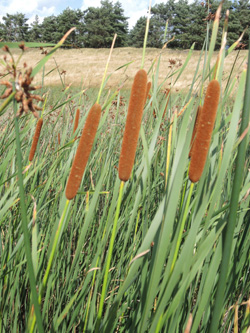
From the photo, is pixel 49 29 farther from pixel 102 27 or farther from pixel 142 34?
pixel 142 34

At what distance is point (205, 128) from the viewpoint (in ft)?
1.67

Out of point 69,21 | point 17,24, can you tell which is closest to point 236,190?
point 69,21

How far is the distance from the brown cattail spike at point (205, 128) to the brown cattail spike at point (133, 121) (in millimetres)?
105

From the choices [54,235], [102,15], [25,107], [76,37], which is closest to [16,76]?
[25,107]

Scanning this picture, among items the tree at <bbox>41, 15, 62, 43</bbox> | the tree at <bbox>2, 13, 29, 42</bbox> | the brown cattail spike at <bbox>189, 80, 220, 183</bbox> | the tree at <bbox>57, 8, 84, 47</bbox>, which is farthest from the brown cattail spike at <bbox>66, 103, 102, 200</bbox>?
the tree at <bbox>2, 13, 29, 42</bbox>

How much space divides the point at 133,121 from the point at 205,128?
12 centimetres

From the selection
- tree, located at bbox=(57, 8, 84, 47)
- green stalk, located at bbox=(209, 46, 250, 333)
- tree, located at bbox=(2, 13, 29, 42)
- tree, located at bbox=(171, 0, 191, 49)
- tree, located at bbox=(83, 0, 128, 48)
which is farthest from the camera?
tree, located at bbox=(2, 13, 29, 42)

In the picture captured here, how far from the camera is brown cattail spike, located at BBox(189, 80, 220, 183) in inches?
19.5

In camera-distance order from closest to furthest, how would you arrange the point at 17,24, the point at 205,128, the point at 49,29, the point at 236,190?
the point at 236,190 < the point at 205,128 < the point at 49,29 < the point at 17,24

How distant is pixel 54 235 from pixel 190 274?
28 centimetres

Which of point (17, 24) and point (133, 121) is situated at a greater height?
point (17, 24)

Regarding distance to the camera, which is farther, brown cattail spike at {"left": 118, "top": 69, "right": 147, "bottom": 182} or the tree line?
the tree line

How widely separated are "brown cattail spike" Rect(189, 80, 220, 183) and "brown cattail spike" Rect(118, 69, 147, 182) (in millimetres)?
105

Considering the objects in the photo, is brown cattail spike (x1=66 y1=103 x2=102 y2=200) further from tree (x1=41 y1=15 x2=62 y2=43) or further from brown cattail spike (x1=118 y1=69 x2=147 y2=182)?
tree (x1=41 y1=15 x2=62 y2=43)
